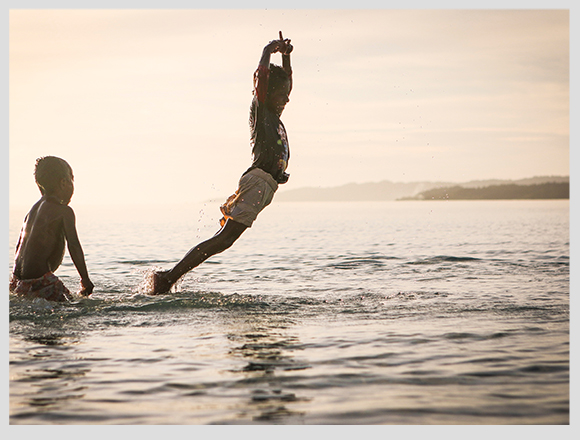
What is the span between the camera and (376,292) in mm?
8039

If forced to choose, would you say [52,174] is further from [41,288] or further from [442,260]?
[442,260]

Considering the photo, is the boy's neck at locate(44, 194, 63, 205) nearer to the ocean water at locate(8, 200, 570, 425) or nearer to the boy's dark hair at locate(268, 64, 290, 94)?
the ocean water at locate(8, 200, 570, 425)

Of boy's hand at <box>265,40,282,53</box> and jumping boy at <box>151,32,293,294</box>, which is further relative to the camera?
jumping boy at <box>151,32,293,294</box>

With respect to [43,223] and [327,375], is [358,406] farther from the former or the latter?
[43,223]

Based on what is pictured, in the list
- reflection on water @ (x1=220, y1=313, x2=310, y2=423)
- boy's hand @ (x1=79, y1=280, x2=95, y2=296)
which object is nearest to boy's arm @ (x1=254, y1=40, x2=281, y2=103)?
reflection on water @ (x1=220, y1=313, x2=310, y2=423)

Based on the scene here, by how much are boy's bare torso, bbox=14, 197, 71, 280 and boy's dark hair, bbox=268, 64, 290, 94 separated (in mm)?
2620

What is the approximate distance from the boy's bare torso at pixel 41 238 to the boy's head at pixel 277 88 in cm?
256

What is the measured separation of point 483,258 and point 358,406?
30.2 feet

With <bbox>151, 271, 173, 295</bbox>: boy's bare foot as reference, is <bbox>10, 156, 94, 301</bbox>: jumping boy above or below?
above

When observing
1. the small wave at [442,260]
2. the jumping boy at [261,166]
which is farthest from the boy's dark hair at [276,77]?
the small wave at [442,260]

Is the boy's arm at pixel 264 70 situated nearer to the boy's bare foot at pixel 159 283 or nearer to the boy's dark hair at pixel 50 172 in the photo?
the boy's dark hair at pixel 50 172

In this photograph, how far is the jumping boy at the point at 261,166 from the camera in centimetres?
710

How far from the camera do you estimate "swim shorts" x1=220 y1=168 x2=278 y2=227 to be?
718cm

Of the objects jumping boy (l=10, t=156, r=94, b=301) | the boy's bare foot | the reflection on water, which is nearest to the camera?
the reflection on water
